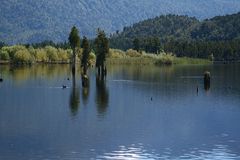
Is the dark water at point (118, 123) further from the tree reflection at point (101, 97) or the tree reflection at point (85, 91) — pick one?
the tree reflection at point (85, 91)

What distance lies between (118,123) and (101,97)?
113ft

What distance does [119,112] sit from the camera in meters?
83.5

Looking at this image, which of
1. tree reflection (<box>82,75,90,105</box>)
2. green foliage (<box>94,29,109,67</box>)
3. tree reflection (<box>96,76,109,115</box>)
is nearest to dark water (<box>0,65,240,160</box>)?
tree reflection (<box>96,76,109,115</box>)

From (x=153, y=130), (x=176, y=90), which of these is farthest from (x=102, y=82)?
(x=153, y=130)

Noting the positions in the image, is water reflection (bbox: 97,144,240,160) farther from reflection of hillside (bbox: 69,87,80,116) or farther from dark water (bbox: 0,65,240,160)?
reflection of hillside (bbox: 69,87,80,116)

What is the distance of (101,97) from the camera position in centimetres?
10631

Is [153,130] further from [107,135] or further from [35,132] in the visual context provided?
[35,132]

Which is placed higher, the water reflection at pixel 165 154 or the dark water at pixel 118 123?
the dark water at pixel 118 123

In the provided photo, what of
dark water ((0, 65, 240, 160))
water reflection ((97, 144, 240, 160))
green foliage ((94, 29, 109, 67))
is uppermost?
green foliage ((94, 29, 109, 67))

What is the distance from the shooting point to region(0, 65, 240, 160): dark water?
5450 centimetres

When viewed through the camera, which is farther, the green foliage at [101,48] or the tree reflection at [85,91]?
the green foliage at [101,48]

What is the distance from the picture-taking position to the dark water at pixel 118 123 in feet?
179

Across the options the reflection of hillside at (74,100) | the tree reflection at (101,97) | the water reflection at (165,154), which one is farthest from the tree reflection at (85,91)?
the water reflection at (165,154)

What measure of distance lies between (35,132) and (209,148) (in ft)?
63.7
